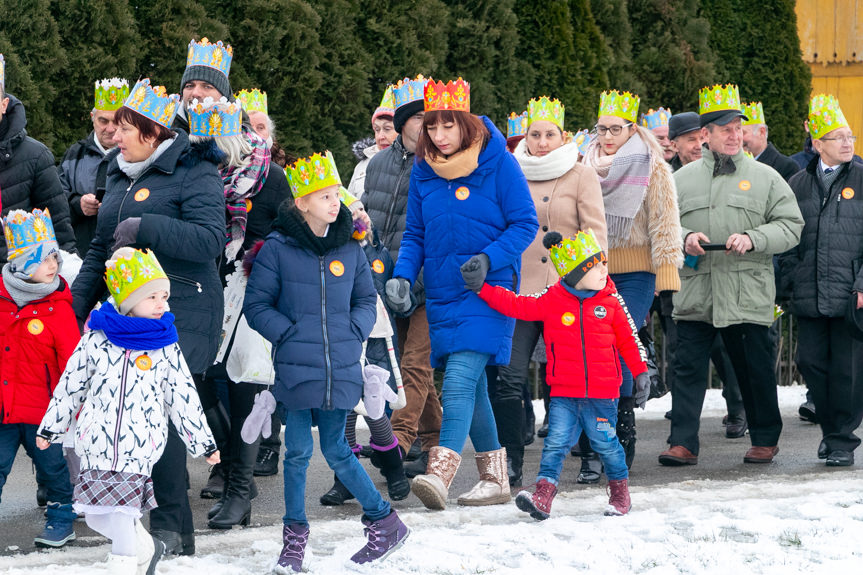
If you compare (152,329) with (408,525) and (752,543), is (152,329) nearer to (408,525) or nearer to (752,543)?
(408,525)

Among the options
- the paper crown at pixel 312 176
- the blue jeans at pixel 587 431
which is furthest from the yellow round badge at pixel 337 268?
the blue jeans at pixel 587 431

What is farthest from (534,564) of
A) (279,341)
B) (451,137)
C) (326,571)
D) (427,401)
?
(427,401)

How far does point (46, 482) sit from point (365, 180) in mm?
2830

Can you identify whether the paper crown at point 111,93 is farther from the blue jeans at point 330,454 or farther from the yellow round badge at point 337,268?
the blue jeans at point 330,454

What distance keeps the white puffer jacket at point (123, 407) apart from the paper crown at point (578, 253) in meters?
2.09

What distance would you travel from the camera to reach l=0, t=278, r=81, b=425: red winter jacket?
20.4 ft

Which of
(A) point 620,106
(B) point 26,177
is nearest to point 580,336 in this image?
(A) point 620,106

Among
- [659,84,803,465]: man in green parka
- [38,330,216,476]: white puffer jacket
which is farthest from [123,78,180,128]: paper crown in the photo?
[659,84,803,465]: man in green parka

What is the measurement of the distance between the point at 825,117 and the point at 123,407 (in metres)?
5.37

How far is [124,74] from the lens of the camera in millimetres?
9711

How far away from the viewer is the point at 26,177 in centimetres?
721

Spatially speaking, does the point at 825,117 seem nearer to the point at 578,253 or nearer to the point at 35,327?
the point at 578,253

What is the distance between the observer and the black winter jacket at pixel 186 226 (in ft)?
19.2

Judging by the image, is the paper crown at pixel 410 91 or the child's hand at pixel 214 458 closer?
the child's hand at pixel 214 458
